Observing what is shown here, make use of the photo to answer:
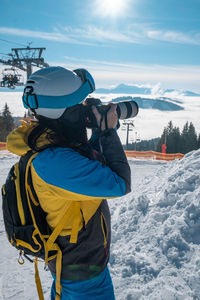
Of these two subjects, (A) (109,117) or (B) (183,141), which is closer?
(A) (109,117)

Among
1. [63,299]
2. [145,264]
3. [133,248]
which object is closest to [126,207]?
[133,248]

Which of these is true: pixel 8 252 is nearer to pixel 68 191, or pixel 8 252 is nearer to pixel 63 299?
pixel 63 299

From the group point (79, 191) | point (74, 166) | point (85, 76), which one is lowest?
point (79, 191)

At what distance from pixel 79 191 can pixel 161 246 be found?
2.65 m

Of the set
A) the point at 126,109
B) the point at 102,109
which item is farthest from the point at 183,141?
the point at 102,109

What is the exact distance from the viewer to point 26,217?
1.51 m

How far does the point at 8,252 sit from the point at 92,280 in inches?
122

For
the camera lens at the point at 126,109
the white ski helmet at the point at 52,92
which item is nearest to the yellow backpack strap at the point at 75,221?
the white ski helmet at the point at 52,92

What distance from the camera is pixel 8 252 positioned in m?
4.14

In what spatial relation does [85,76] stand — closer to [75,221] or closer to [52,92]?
[52,92]

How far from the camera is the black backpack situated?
148 cm

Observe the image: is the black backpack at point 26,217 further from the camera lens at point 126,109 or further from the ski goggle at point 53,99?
the camera lens at point 126,109

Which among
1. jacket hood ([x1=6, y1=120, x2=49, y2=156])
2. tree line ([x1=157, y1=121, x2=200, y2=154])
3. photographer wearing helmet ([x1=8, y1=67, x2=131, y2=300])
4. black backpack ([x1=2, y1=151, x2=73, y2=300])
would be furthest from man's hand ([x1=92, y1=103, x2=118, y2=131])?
tree line ([x1=157, y1=121, x2=200, y2=154])

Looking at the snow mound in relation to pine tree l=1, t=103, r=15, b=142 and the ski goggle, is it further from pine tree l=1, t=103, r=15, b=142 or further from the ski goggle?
pine tree l=1, t=103, r=15, b=142
